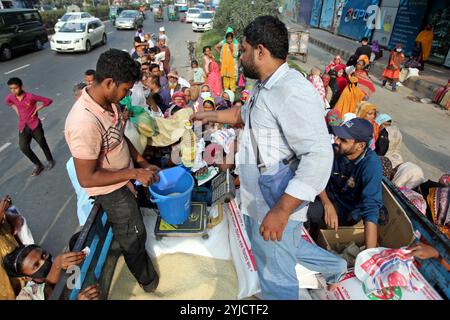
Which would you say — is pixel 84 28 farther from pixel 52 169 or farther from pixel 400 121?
pixel 400 121

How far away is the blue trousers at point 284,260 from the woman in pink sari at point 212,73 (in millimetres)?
6151

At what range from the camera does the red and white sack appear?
7.43ft

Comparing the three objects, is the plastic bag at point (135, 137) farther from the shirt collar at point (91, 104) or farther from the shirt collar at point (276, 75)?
the shirt collar at point (276, 75)

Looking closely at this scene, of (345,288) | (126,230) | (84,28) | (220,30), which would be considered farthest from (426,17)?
(84,28)

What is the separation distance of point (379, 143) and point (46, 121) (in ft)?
23.5

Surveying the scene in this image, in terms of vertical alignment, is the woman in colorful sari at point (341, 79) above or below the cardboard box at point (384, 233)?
above

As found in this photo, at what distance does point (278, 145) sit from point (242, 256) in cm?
131

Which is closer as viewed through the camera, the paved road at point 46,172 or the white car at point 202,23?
the paved road at point 46,172

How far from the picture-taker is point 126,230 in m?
2.18

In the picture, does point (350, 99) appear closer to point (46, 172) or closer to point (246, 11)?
point (46, 172)

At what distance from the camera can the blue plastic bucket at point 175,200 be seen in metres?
2.44

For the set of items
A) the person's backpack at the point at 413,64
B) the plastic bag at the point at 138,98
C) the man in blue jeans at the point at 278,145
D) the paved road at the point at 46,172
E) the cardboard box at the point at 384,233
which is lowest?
the paved road at the point at 46,172

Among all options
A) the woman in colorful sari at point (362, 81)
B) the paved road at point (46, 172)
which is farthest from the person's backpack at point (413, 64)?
the paved road at point (46, 172)

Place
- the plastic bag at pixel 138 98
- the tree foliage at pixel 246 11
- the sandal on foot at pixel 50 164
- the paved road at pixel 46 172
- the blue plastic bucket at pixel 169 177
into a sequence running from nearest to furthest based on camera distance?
the blue plastic bucket at pixel 169 177, the paved road at pixel 46 172, the plastic bag at pixel 138 98, the sandal on foot at pixel 50 164, the tree foliage at pixel 246 11
